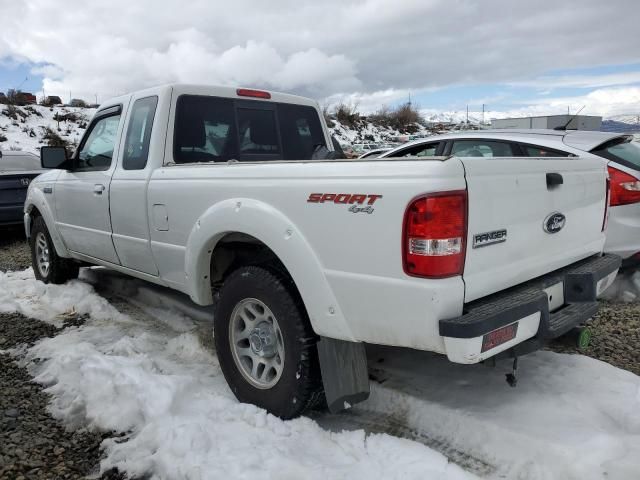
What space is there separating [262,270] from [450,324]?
1.13 m

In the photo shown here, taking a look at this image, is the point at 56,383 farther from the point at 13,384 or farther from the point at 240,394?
the point at 240,394

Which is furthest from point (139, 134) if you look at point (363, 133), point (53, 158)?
point (363, 133)

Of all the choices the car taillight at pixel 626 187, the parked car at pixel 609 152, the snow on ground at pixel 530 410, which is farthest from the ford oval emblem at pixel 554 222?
the car taillight at pixel 626 187

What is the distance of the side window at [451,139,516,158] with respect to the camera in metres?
5.39

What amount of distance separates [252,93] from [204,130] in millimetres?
599

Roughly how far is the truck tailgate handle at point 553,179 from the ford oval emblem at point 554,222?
16 centimetres

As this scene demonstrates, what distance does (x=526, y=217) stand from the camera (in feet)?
8.61

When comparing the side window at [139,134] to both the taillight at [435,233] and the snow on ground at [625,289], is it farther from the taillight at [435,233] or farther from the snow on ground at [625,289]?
the snow on ground at [625,289]

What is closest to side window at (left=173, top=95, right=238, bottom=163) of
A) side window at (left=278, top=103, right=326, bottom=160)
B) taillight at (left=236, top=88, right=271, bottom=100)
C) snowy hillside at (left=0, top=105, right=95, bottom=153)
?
taillight at (left=236, top=88, right=271, bottom=100)

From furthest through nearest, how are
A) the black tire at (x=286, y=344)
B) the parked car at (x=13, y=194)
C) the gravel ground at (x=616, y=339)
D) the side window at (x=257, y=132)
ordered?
the parked car at (x=13, y=194)
the side window at (x=257, y=132)
the gravel ground at (x=616, y=339)
the black tire at (x=286, y=344)

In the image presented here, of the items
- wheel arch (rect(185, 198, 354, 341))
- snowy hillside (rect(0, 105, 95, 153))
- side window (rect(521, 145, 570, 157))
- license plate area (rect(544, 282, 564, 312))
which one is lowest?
license plate area (rect(544, 282, 564, 312))

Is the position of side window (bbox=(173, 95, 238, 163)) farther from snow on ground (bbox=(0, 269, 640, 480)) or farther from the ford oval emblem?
the ford oval emblem

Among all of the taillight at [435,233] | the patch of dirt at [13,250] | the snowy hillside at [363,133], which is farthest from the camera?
the snowy hillside at [363,133]

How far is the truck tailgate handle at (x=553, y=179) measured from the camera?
2775 mm
